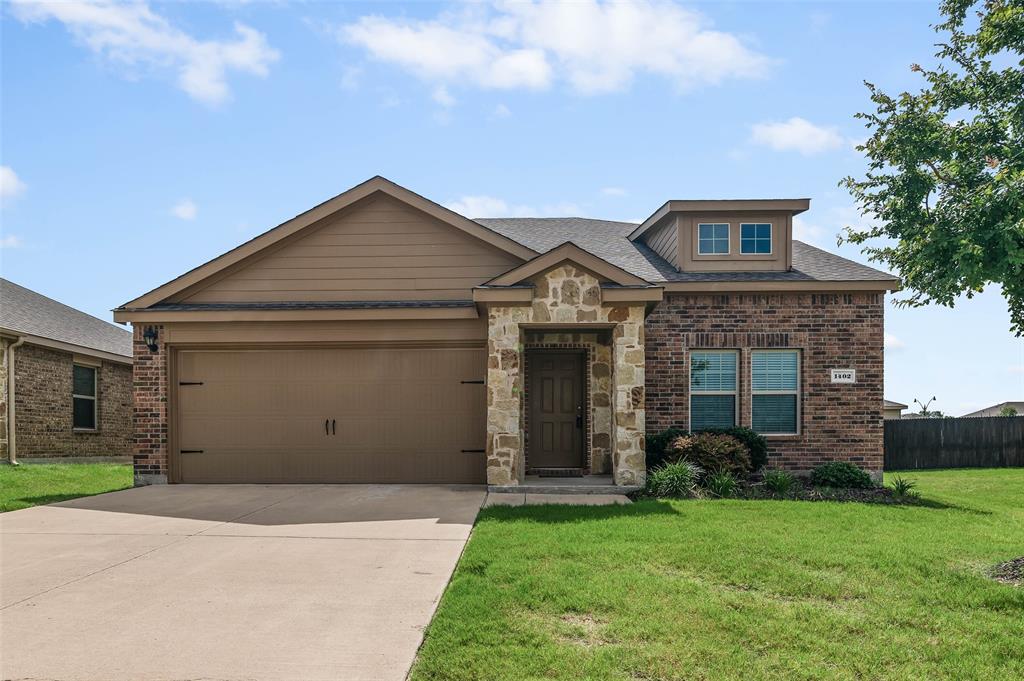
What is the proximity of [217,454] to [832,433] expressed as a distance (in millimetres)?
11123

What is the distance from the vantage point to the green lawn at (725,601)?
14.1 feet

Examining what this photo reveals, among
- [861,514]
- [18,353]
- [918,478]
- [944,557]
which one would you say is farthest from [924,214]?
[18,353]

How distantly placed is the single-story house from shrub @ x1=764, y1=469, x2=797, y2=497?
1.53 meters

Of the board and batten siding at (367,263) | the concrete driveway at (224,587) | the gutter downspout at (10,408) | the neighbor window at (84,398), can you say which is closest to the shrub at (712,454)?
the concrete driveway at (224,587)

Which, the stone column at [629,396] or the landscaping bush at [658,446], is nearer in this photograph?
the stone column at [629,396]

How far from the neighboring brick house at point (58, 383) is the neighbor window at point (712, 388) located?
15.3 m

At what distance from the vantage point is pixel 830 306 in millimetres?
12969

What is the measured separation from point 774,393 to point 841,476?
1832mm

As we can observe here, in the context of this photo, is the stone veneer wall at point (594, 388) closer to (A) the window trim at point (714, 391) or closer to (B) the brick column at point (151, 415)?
(A) the window trim at point (714, 391)

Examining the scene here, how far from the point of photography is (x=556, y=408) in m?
13.0

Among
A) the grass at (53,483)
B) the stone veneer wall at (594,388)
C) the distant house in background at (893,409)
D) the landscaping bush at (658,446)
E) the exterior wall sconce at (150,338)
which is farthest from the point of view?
the distant house in background at (893,409)

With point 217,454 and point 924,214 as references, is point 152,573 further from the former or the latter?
point 924,214

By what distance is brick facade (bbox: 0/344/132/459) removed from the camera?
16.9 metres

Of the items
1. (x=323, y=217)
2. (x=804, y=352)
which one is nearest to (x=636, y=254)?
(x=804, y=352)
